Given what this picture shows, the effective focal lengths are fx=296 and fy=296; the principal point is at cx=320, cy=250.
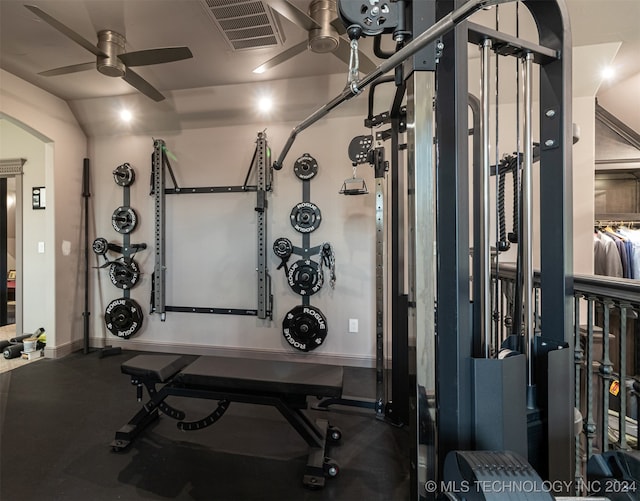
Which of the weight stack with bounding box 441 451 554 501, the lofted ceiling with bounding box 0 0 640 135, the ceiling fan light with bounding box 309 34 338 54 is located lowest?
the weight stack with bounding box 441 451 554 501

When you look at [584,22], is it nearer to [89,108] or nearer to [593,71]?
[593,71]

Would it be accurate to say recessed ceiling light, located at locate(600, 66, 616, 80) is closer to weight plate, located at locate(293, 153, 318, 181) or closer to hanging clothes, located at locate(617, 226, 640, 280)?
hanging clothes, located at locate(617, 226, 640, 280)

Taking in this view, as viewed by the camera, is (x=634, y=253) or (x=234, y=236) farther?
(x=234, y=236)

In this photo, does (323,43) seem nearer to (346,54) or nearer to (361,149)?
(346,54)

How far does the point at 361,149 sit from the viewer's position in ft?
7.26

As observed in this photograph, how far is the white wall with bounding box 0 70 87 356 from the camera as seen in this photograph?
10.3 ft

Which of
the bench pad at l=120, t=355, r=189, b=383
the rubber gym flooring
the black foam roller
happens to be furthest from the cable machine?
the black foam roller

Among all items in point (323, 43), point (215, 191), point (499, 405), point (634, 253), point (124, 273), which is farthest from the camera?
point (124, 273)

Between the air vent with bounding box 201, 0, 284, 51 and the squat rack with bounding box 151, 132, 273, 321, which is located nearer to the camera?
the air vent with bounding box 201, 0, 284, 51

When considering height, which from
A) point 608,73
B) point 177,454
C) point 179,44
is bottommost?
point 177,454

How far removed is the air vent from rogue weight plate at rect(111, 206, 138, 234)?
2125mm

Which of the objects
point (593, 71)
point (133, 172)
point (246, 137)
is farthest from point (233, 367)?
point (593, 71)

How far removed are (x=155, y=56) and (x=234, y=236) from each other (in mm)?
1683

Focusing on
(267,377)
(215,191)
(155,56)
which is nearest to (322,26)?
(155,56)
